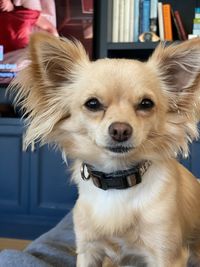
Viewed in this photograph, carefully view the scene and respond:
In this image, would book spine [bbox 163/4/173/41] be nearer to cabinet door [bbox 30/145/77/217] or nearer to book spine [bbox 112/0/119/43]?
book spine [bbox 112/0/119/43]

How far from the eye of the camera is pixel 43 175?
2.43 meters

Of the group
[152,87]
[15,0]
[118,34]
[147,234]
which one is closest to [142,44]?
[118,34]

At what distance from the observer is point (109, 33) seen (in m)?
2.39

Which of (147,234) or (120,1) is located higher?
(120,1)

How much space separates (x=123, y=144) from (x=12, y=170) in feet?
5.16

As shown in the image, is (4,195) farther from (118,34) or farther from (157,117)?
(157,117)

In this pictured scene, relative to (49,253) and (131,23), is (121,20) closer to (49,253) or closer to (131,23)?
(131,23)

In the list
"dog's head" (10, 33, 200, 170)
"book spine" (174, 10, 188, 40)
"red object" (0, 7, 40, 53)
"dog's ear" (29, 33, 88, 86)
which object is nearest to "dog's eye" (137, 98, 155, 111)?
"dog's head" (10, 33, 200, 170)

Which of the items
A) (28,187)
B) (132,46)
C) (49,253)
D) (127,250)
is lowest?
(28,187)

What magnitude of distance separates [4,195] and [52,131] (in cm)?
147

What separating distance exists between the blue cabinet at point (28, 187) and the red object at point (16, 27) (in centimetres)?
47

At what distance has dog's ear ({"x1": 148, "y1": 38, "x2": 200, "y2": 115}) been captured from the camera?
3.62 feet

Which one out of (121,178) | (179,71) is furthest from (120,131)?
(179,71)

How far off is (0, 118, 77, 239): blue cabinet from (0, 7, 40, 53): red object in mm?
466
